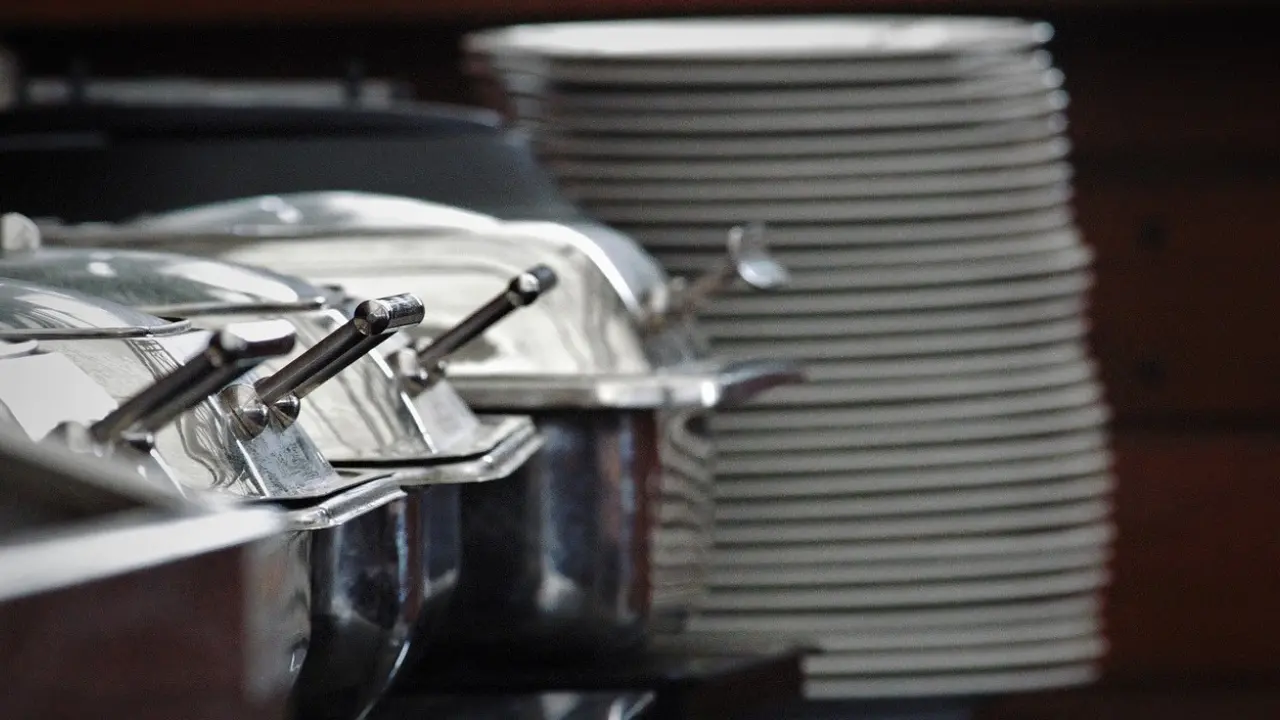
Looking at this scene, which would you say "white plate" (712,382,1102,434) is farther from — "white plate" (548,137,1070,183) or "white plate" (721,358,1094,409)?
"white plate" (548,137,1070,183)

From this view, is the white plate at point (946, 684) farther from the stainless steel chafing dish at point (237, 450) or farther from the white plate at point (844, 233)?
the stainless steel chafing dish at point (237, 450)

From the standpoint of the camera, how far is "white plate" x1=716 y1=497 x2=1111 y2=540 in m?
1.91

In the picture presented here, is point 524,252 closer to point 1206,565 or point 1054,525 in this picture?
point 1054,525

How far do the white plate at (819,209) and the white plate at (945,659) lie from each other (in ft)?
1.23

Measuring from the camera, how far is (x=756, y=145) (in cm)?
192

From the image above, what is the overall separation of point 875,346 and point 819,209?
0.13 m

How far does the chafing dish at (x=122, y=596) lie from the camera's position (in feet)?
1.46

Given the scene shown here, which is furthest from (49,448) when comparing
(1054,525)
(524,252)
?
(1054,525)

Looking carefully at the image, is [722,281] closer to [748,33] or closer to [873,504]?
[873,504]

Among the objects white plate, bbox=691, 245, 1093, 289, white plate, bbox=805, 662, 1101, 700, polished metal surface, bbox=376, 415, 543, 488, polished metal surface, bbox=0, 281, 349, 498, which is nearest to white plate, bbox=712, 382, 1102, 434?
white plate, bbox=691, 245, 1093, 289

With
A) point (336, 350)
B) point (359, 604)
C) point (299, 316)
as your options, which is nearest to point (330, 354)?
point (336, 350)

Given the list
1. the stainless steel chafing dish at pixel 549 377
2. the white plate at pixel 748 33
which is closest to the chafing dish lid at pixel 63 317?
the stainless steel chafing dish at pixel 549 377

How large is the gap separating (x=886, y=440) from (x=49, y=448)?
1.42m

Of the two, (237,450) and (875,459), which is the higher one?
(237,450)
